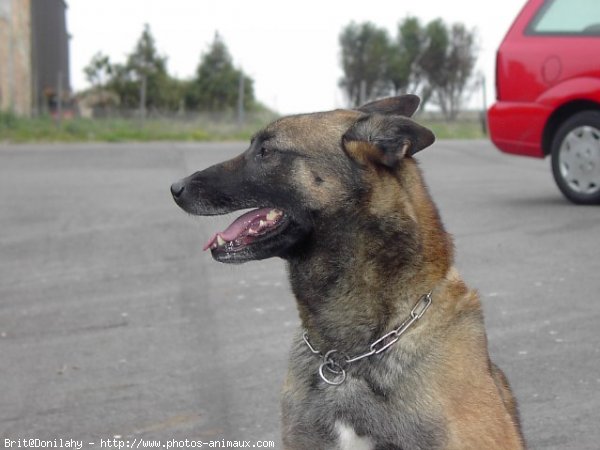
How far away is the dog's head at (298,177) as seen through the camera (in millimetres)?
3748

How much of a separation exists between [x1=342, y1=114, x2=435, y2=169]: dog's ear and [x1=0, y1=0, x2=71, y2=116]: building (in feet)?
80.8

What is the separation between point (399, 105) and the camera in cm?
427

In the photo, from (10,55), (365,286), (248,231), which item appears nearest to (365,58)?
(10,55)

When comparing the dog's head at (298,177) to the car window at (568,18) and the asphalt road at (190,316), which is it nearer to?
the asphalt road at (190,316)

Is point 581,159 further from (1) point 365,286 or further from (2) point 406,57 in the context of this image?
(2) point 406,57

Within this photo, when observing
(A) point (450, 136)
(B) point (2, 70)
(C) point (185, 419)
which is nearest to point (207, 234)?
(C) point (185, 419)

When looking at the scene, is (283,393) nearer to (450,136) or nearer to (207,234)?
(207,234)

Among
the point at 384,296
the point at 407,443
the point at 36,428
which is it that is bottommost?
the point at 36,428

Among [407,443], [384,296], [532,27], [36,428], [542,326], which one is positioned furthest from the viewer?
[532,27]

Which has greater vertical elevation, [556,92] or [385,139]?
[556,92]

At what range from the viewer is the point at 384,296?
3748 mm

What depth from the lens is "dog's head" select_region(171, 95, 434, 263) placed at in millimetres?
3748

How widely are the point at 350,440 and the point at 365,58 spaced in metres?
32.5

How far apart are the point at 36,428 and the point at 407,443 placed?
7.82ft
